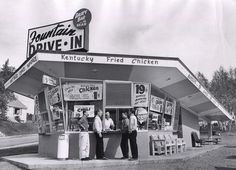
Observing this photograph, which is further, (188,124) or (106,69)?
(188,124)

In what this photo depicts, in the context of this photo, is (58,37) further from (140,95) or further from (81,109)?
(140,95)

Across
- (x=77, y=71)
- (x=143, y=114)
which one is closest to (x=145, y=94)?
(x=143, y=114)

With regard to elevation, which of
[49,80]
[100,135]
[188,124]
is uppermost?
[49,80]

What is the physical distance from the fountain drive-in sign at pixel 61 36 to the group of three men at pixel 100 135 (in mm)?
3564

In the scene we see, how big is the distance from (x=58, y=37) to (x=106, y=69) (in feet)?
12.1

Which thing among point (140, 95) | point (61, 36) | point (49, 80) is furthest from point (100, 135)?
point (61, 36)

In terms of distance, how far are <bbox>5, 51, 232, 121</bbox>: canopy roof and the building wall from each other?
4426 mm

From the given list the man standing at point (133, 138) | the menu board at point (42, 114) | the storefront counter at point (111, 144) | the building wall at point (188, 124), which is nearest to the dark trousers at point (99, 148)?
the storefront counter at point (111, 144)

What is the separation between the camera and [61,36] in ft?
44.0

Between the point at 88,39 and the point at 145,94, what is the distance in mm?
3514

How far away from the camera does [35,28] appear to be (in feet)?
47.8

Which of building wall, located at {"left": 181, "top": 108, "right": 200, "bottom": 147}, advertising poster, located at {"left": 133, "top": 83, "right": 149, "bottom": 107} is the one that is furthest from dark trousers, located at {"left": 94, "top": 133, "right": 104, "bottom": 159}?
building wall, located at {"left": 181, "top": 108, "right": 200, "bottom": 147}

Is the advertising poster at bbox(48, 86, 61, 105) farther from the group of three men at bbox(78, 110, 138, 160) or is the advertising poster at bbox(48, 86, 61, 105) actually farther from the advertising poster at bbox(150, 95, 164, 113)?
the advertising poster at bbox(150, 95, 164, 113)

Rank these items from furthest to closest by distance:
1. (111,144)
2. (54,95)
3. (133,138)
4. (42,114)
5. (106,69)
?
(42,114) < (54,95) < (111,144) < (106,69) < (133,138)
